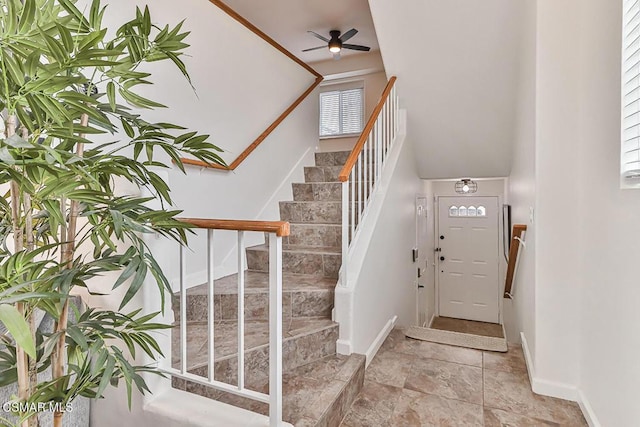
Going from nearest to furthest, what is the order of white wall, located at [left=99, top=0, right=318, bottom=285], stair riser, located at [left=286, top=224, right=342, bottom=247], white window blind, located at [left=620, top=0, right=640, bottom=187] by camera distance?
white window blind, located at [left=620, top=0, right=640, bottom=187] < white wall, located at [left=99, top=0, right=318, bottom=285] < stair riser, located at [left=286, top=224, right=342, bottom=247]

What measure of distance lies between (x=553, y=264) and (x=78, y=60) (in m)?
2.31

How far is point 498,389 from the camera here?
2066 millimetres

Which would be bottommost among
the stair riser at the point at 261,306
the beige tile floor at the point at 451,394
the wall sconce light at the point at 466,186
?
the beige tile floor at the point at 451,394

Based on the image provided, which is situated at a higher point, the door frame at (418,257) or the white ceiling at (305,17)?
the white ceiling at (305,17)

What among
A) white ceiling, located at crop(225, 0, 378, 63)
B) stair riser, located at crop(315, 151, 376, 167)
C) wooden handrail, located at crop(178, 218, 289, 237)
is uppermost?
white ceiling, located at crop(225, 0, 378, 63)

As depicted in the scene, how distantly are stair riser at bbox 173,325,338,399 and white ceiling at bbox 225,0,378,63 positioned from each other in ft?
10.7

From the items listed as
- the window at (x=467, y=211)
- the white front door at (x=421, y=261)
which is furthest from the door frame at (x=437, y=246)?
the white front door at (x=421, y=261)

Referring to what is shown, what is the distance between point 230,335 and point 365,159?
1637 millimetres

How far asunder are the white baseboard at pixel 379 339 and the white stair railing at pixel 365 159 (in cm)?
64

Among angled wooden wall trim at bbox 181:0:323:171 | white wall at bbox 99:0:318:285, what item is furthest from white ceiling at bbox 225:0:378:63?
white wall at bbox 99:0:318:285

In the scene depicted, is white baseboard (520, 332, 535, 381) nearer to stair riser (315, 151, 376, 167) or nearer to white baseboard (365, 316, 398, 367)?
white baseboard (365, 316, 398, 367)

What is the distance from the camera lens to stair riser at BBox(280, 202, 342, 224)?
10.1 ft

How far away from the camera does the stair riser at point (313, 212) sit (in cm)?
307

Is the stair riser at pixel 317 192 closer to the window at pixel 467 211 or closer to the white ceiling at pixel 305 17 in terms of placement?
the white ceiling at pixel 305 17
